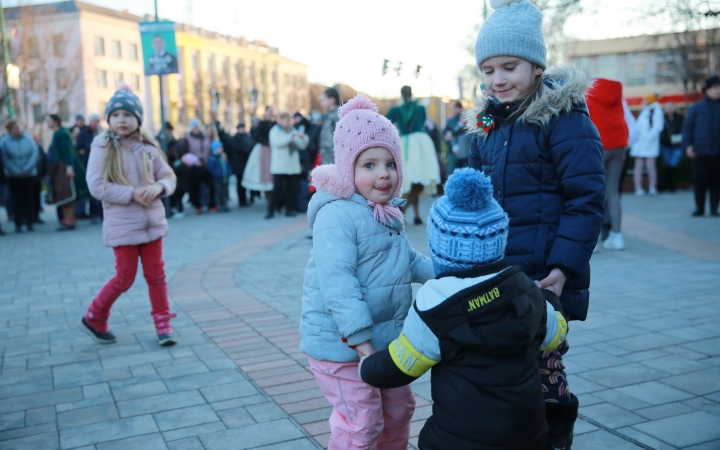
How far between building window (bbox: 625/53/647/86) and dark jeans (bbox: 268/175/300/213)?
54052 millimetres

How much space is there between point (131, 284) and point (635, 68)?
204 feet

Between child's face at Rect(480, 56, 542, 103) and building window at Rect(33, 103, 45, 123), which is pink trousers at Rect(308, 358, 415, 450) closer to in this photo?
child's face at Rect(480, 56, 542, 103)

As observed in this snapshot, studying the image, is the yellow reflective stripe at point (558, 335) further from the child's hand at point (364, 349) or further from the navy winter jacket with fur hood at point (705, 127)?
the navy winter jacket with fur hood at point (705, 127)

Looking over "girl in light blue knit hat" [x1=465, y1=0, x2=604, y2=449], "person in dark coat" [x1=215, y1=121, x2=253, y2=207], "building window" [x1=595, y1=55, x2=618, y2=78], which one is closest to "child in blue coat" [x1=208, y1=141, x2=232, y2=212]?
→ "person in dark coat" [x1=215, y1=121, x2=253, y2=207]

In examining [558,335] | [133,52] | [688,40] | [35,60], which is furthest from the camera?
[133,52]


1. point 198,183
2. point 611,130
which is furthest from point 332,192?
point 198,183

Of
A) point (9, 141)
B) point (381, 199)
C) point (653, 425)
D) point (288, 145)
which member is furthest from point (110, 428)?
point (9, 141)

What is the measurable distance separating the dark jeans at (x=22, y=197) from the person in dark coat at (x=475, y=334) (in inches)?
454

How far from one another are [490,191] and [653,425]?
5.62ft

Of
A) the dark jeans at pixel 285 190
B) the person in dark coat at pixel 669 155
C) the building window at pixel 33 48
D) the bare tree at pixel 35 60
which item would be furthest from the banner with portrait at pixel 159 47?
the building window at pixel 33 48

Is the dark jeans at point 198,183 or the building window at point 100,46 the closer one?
the dark jeans at point 198,183

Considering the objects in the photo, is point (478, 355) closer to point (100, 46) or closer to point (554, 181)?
point (554, 181)

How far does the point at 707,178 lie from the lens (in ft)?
32.8

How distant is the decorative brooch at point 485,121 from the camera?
2.56 m
